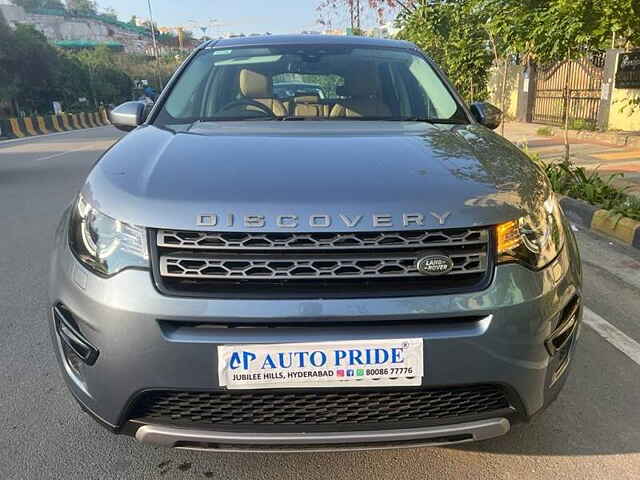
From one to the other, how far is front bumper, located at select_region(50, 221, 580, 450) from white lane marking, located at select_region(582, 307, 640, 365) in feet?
4.95

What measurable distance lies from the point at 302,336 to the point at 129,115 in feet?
6.65

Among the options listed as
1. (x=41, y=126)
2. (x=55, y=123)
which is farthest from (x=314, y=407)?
(x=55, y=123)

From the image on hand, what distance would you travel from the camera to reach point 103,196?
6.18 ft

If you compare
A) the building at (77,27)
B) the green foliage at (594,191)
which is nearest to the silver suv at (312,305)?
the green foliage at (594,191)

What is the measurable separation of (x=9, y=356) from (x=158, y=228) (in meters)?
1.85

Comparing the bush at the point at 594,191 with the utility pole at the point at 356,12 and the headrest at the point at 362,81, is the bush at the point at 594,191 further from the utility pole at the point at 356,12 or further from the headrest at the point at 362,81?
the utility pole at the point at 356,12

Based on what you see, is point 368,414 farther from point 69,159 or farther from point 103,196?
point 69,159

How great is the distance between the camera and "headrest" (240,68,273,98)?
3.09 m

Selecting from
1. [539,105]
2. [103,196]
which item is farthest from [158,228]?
[539,105]

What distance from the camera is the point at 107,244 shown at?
179 cm

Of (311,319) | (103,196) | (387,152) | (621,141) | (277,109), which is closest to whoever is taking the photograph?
(311,319)

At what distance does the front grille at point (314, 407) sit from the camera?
68.8 inches

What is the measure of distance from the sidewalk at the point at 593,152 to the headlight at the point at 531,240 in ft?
17.2

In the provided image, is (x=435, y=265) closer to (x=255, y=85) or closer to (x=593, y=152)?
(x=255, y=85)
